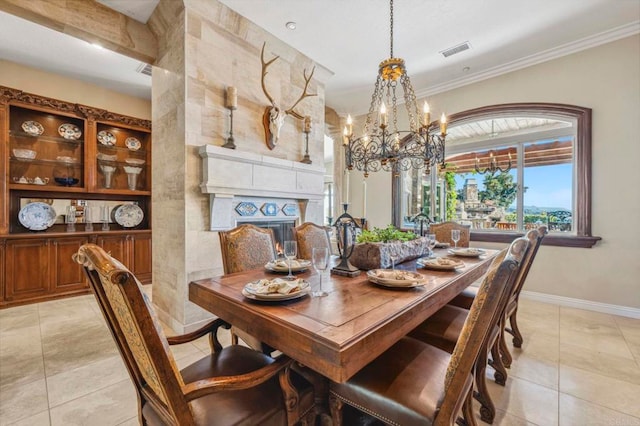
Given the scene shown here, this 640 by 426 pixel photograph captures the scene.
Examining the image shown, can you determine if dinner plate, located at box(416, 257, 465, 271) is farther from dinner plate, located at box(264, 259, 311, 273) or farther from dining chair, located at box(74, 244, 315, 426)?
dining chair, located at box(74, 244, 315, 426)

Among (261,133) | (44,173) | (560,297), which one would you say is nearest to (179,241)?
(261,133)

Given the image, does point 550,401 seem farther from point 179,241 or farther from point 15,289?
point 15,289

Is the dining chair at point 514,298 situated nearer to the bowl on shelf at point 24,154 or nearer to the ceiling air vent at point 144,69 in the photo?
the ceiling air vent at point 144,69

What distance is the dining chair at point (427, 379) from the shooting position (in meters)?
0.87

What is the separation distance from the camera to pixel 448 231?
332cm

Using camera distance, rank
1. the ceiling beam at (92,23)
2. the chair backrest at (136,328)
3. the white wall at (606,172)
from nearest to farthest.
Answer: the chair backrest at (136,328), the ceiling beam at (92,23), the white wall at (606,172)

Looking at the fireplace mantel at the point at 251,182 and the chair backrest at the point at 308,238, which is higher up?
the fireplace mantel at the point at 251,182

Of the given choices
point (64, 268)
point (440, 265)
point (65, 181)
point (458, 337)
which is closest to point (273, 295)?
point (458, 337)

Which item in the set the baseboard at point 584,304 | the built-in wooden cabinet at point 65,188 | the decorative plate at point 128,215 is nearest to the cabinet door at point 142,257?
the built-in wooden cabinet at point 65,188

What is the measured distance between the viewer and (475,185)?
4344mm

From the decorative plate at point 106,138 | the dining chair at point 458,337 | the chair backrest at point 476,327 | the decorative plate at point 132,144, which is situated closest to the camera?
Answer: the chair backrest at point 476,327

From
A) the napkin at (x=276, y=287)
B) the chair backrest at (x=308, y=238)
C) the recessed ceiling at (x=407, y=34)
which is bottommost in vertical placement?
the napkin at (x=276, y=287)

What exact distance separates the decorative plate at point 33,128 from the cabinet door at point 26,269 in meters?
1.46

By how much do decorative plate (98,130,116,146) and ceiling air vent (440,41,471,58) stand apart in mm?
4964
